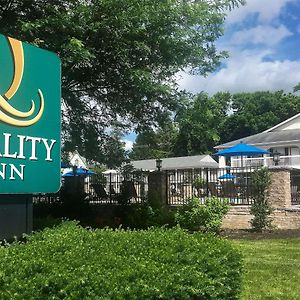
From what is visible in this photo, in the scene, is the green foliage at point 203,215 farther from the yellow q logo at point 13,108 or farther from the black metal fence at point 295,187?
the yellow q logo at point 13,108

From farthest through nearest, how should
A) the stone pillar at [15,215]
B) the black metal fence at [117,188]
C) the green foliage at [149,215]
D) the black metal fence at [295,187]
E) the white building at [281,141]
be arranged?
the white building at [281,141], the black metal fence at [117,188], the black metal fence at [295,187], the green foliage at [149,215], the stone pillar at [15,215]

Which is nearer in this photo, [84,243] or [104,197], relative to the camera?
[84,243]

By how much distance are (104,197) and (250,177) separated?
5.32 meters

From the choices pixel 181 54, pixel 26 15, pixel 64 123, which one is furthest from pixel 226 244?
pixel 64 123

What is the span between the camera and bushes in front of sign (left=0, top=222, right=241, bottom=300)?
135 inches

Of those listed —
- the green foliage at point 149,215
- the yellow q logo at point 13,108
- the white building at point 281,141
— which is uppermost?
the white building at point 281,141

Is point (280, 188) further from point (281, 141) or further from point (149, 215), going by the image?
point (281, 141)

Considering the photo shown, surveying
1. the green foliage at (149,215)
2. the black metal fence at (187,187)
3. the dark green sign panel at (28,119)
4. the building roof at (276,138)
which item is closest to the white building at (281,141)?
the building roof at (276,138)

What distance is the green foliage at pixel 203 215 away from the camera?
13508 millimetres

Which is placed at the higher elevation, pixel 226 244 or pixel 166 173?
pixel 166 173

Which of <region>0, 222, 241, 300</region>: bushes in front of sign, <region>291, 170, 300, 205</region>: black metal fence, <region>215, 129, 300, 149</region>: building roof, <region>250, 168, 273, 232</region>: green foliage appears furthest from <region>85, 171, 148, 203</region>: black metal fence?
<region>215, 129, 300, 149</region>: building roof

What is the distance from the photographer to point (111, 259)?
4066mm

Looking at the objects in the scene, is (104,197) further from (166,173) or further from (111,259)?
(111,259)

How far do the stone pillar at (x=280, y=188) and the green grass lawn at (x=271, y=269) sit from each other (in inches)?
106
